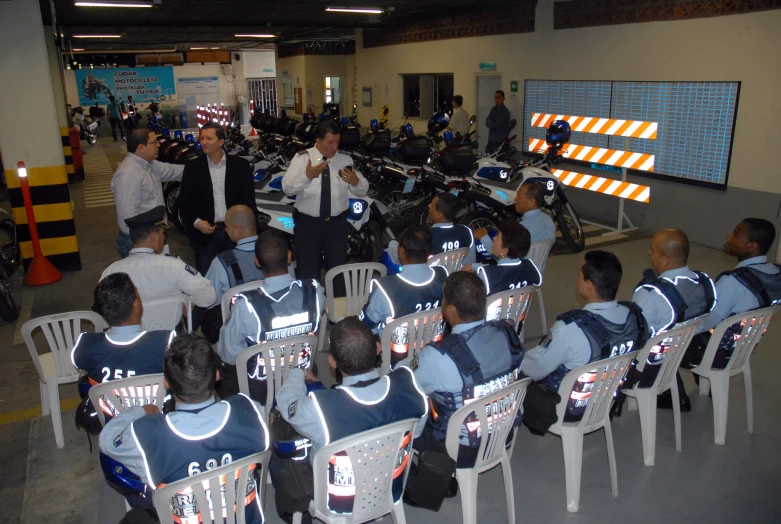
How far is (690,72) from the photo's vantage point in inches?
261

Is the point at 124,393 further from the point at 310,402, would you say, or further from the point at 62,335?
the point at 62,335

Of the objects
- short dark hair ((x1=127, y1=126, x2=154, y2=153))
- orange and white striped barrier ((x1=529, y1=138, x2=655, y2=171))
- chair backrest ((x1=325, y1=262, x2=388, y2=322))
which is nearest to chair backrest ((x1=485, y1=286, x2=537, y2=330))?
chair backrest ((x1=325, y1=262, x2=388, y2=322))

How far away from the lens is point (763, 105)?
19.6ft

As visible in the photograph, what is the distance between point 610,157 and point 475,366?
20.0 feet

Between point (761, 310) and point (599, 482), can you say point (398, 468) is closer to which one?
point (599, 482)

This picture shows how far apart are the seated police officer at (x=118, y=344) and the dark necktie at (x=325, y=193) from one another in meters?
1.91

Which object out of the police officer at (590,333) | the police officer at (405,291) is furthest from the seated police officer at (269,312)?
the police officer at (590,333)

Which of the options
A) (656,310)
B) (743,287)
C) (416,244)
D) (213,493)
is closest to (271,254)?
(416,244)

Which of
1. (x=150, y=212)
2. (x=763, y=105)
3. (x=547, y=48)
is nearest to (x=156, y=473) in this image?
(x=150, y=212)

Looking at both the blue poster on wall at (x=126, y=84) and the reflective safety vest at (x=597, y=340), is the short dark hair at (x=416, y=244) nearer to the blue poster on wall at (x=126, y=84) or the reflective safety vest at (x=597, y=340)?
the reflective safety vest at (x=597, y=340)

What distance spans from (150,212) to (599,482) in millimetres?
3140

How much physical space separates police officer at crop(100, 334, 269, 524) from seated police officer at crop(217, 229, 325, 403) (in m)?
0.70

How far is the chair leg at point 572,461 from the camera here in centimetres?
262

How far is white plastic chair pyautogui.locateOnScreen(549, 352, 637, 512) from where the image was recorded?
2.47 metres
